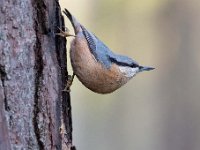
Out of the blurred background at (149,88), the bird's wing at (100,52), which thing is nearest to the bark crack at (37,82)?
the bird's wing at (100,52)

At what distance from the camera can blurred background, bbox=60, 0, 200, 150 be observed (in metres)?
6.58

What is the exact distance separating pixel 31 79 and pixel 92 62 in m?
Answer: 1.08

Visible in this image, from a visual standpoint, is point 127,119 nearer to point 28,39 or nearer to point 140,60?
point 140,60

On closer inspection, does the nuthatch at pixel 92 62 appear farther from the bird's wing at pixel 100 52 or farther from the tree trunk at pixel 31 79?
the tree trunk at pixel 31 79

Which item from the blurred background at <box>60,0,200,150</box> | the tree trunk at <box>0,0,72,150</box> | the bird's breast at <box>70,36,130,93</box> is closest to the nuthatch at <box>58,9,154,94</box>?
the bird's breast at <box>70,36,130,93</box>

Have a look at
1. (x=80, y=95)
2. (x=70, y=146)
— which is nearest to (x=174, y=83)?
(x=80, y=95)

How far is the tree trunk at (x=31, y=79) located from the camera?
230 centimetres

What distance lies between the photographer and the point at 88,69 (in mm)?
3379

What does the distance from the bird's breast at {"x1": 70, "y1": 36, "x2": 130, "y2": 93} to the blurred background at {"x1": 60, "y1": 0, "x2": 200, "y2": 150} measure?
9.84 ft

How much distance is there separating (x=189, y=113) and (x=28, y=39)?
4.49 metres

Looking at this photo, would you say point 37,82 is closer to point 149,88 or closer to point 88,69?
point 88,69

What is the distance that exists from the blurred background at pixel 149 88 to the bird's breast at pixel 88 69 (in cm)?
300

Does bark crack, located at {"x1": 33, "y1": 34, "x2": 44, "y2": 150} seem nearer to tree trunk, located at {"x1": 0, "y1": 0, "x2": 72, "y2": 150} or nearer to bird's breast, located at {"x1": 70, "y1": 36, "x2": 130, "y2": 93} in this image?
tree trunk, located at {"x1": 0, "y1": 0, "x2": 72, "y2": 150}

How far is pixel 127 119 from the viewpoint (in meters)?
6.84
